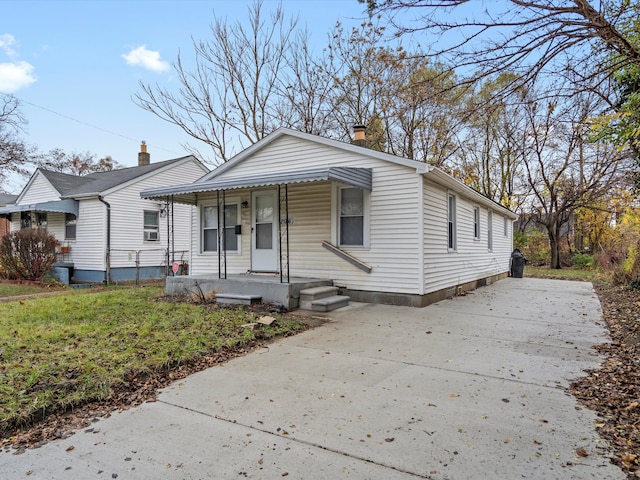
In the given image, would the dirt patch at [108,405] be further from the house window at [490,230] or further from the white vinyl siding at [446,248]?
the house window at [490,230]

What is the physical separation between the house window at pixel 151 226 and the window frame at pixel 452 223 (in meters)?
11.6

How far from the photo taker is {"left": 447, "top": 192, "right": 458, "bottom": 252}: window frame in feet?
32.6

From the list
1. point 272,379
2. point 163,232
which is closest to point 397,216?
point 272,379

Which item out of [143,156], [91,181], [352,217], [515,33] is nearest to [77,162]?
[143,156]

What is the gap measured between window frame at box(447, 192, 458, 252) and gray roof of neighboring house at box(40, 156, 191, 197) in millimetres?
11950

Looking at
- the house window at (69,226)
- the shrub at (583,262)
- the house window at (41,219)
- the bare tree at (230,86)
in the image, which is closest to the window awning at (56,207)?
the house window at (69,226)

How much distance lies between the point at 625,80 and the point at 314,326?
694 cm

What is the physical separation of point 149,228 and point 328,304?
35.5ft

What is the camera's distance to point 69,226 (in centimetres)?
1547

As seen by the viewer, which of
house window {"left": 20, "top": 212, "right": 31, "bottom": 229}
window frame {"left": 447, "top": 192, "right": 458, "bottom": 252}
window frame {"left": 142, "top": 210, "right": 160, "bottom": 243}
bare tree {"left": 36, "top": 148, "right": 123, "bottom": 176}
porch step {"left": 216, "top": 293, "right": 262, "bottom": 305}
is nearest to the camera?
porch step {"left": 216, "top": 293, "right": 262, "bottom": 305}

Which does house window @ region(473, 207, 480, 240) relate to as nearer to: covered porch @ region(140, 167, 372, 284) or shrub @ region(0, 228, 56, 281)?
covered porch @ region(140, 167, 372, 284)

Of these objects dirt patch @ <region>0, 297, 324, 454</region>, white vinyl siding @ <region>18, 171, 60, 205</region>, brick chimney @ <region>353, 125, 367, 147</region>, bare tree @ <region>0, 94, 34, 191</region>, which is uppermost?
bare tree @ <region>0, 94, 34, 191</region>

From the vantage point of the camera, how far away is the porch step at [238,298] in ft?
25.2

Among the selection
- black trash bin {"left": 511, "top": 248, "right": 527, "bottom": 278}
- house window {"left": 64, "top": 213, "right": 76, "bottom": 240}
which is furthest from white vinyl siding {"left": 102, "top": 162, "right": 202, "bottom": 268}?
black trash bin {"left": 511, "top": 248, "right": 527, "bottom": 278}
